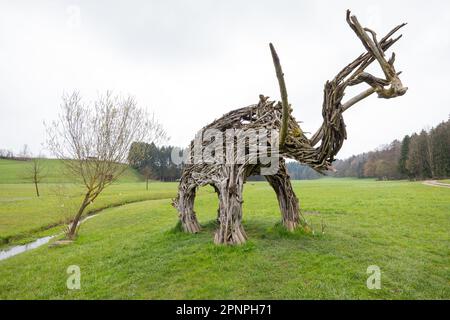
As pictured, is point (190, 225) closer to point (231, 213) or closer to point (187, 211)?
point (187, 211)

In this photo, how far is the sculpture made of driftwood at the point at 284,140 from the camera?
4.86 meters

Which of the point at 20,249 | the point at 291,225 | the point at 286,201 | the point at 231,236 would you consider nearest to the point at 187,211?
the point at 231,236

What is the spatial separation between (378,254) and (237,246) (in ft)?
14.0

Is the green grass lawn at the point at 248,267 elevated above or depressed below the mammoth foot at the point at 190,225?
below

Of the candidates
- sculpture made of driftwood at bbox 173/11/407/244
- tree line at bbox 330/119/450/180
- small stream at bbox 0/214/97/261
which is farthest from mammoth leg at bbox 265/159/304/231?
tree line at bbox 330/119/450/180

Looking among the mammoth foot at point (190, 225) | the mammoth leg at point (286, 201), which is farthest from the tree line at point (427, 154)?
the mammoth foot at point (190, 225)

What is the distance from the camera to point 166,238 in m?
9.86

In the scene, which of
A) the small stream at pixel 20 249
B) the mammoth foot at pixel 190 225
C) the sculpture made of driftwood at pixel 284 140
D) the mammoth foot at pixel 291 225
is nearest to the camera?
the sculpture made of driftwood at pixel 284 140

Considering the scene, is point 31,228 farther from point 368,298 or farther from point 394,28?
point 394,28

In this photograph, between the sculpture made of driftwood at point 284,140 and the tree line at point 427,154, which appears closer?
the sculpture made of driftwood at point 284,140

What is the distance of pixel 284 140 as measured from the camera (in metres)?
6.70

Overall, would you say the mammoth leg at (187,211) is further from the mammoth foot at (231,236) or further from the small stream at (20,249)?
the small stream at (20,249)

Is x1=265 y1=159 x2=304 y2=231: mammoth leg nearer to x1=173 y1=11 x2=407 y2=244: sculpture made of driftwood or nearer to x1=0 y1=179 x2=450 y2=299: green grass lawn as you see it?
x1=173 y1=11 x2=407 y2=244: sculpture made of driftwood
